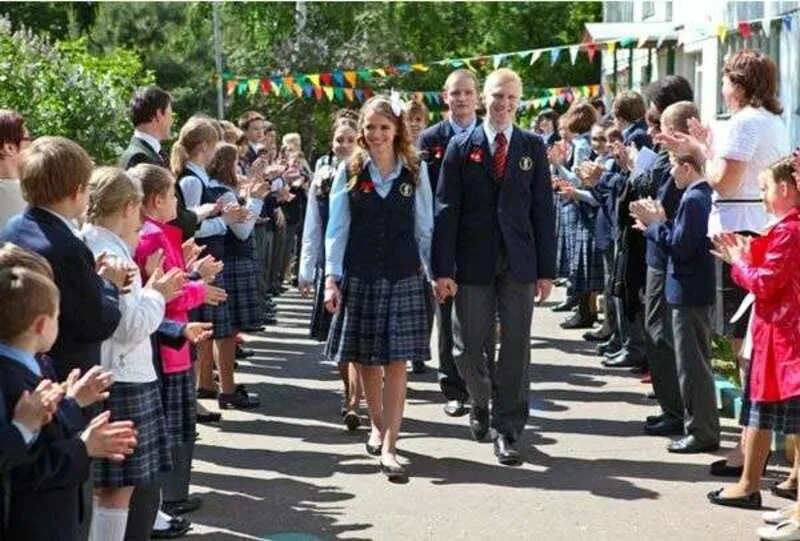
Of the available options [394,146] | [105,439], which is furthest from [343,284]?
[105,439]

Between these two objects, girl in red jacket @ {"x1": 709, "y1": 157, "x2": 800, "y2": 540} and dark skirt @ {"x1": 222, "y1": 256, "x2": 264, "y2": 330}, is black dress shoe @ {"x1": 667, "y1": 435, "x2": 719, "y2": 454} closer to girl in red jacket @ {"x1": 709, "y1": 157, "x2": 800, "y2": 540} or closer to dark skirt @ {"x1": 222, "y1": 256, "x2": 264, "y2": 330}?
girl in red jacket @ {"x1": 709, "y1": 157, "x2": 800, "y2": 540}

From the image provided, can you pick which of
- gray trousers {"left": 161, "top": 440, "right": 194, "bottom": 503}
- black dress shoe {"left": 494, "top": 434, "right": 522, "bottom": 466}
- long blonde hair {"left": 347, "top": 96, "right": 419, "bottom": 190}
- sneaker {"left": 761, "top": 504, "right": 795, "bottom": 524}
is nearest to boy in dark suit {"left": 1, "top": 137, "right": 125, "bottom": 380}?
gray trousers {"left": 161, "top": 440, "right": 194, "bottom": 503}

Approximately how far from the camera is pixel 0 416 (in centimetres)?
378

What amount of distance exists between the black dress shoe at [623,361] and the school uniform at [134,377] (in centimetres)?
655

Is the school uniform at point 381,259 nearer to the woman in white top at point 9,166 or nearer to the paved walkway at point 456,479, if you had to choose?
the paved walkway at point 456,479

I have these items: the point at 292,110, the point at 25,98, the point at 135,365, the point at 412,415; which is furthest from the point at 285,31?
the point at 135,365

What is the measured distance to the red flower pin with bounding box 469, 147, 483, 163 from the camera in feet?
26.4

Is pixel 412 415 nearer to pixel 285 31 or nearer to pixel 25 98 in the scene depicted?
pixel 25 98

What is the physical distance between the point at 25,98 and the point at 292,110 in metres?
25.7

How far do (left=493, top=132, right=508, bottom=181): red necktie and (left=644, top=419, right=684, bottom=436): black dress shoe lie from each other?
1956 millimetres

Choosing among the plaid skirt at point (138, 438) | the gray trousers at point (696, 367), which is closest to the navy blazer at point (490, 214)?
the gray trousers at point (696, 367)

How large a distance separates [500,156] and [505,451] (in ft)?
5.59

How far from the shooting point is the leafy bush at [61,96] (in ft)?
39.0

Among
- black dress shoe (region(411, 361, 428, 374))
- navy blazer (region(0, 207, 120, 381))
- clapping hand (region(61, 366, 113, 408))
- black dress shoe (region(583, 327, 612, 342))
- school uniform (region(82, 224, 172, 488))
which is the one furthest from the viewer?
black dress shoe (region(583, 327, 612, 342))
